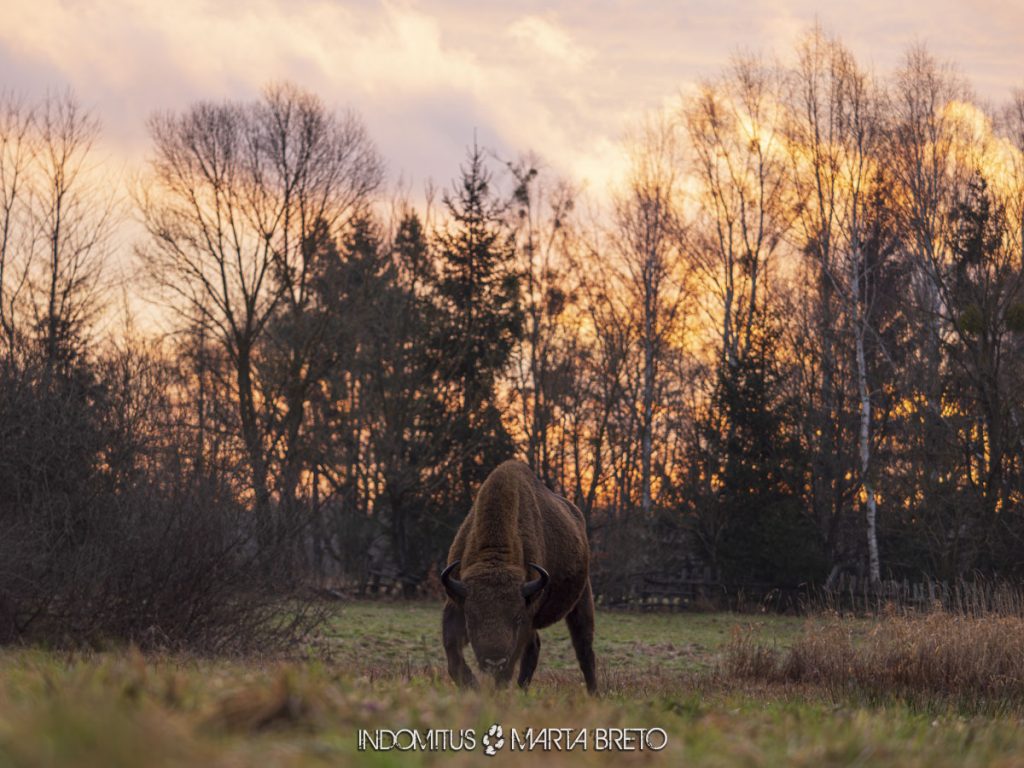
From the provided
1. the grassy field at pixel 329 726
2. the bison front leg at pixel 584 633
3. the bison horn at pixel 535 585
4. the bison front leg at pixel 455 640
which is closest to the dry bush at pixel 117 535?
the bison front leg at pixel 584 633

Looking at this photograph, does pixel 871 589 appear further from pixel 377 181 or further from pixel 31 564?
pixel 31 564

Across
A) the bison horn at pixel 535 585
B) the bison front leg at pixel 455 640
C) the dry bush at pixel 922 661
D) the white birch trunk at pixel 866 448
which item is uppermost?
the white birch trunk at pixel 866 448

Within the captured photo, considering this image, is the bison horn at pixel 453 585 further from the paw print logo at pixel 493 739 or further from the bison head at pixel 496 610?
the paw print logo at pixel 493 739

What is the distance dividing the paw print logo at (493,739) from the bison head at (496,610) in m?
5.59

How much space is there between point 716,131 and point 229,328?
1975cm

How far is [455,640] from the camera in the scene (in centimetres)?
1063

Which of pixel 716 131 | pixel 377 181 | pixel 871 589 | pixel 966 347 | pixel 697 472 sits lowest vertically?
pixel 871 589

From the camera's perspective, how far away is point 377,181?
39594 millimetres

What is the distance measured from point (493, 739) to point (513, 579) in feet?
20.5

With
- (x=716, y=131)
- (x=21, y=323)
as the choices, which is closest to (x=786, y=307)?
(x=716, y=131)

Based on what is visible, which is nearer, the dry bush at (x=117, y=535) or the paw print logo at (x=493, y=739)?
the paw print logo at (x=493, y=739)

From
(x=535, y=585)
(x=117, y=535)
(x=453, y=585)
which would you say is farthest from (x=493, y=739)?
(x=117, y=535)

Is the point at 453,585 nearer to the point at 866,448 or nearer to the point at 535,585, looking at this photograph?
the point at 535,585

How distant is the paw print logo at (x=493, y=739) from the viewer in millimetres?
3919
